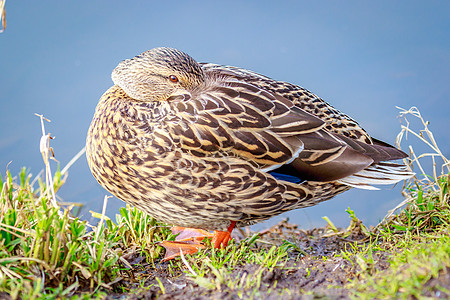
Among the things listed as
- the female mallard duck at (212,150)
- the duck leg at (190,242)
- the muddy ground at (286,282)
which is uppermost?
the female mallard duck at (212,150)

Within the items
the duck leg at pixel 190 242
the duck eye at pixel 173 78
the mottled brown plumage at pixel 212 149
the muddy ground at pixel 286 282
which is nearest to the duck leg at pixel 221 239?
the duck leg at pixel 190 242

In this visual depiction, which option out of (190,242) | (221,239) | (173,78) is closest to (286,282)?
(221,239)

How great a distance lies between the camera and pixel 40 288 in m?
2.35

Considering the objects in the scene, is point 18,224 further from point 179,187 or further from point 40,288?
point 179,187

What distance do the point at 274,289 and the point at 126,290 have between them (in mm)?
1001

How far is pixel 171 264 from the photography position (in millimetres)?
3396

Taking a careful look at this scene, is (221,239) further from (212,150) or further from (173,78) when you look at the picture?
(173,78)

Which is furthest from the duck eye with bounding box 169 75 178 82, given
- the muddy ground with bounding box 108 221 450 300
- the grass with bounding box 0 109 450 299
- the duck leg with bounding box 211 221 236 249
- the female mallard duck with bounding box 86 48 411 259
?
the muddy ground with bounding box 108 221 450 300

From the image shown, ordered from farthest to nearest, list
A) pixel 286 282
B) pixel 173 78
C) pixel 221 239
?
pixel 221 239 → pixel 173 78 → pixel 286 282

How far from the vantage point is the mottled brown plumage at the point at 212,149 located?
317cm

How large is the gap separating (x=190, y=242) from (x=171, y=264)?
14.5 inches

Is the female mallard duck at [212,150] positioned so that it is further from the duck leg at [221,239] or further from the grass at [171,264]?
the grass at [171,264]

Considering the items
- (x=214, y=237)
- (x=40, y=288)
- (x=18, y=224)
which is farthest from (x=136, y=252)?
(x=40, y=288)

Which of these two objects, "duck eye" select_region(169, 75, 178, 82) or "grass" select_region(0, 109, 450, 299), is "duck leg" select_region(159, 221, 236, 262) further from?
"duck eye" select_region(169, 75, 178, 82)
